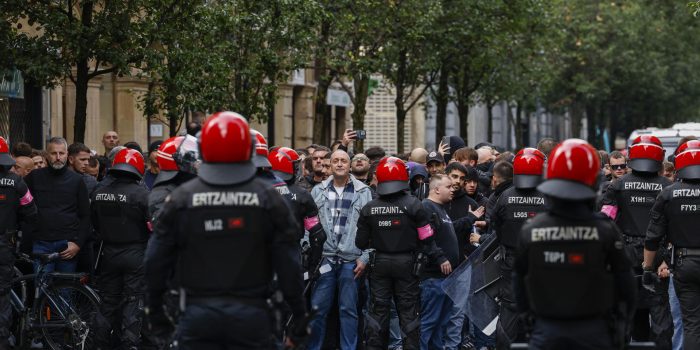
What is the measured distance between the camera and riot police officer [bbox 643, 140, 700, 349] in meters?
11.5

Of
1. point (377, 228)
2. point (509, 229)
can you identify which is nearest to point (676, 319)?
point (509, 229)

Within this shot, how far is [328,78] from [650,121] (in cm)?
3945

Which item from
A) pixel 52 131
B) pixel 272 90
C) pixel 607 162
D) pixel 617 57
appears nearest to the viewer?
pixel 607 162

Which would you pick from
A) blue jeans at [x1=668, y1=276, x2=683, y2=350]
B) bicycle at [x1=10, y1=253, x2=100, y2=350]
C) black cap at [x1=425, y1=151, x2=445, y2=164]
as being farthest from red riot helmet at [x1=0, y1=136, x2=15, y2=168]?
blue jeans at [x1=668, y1=276, x2=683, y2=350]

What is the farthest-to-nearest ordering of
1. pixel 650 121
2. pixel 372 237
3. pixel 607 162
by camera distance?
pixel 650 121 → pixel 607 162 → pixel 372 237

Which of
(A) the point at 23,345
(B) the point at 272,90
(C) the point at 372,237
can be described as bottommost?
(A) the point at 23,345

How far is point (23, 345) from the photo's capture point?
13.5 m

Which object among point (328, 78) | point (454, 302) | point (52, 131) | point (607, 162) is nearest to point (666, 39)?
point (328, 78)

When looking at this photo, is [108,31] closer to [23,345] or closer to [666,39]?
[23,345]

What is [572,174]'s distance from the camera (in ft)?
24.9

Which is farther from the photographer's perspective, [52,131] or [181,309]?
[52,131]

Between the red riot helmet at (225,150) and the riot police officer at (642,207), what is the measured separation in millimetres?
6074

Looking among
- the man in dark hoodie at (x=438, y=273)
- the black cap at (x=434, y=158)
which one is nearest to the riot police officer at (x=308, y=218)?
the man in dark hoodie at (x=438, y=273)

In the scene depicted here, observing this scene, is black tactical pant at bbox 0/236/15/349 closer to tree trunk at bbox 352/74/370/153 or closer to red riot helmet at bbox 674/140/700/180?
red riot helmet at bbox 674/140/700/180
